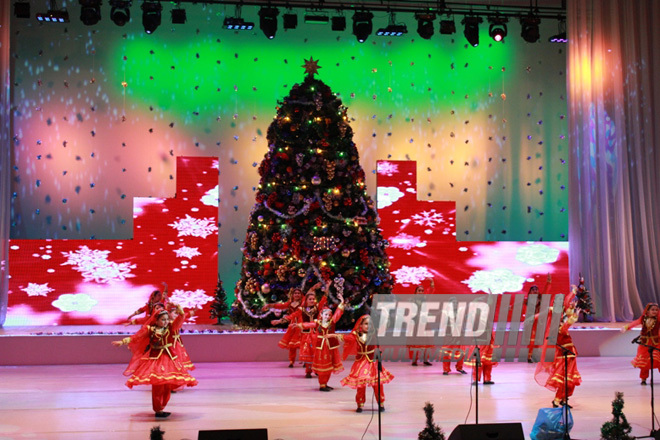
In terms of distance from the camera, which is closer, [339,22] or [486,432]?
[486,432]

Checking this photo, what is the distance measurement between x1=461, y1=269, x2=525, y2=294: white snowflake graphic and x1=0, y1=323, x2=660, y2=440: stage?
92.2 inches

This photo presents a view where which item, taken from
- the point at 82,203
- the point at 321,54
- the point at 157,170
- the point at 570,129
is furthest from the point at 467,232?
the point at 82,203

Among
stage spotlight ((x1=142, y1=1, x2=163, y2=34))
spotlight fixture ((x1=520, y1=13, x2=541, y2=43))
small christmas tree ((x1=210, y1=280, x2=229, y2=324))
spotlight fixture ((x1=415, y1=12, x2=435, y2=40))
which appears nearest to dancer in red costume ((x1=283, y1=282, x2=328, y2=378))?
small christmas tree ((x1=210, y1=280, x2=229, y2=324))

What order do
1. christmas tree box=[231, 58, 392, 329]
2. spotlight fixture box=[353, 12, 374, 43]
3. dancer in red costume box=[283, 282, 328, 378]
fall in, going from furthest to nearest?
1. spotlight fixture box=[353, 12, 374, 43]
2. christmas tree box=[231, 58, 392, 329]
3. dancer in red costume box=[283, 282, 328, 378]

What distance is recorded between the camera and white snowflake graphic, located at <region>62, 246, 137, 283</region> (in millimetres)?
13516

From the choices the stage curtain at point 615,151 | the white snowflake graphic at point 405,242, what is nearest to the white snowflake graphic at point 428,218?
the white snowflake graphic at point 405,242

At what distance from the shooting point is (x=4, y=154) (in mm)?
12953

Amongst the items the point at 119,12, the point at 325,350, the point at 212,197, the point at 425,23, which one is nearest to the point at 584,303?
the point at 425,23

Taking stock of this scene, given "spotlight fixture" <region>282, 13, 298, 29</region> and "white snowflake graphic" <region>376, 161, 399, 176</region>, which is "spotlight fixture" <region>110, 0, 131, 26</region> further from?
"white snowflake graphic" <region>376, 161, 399, 176</region>

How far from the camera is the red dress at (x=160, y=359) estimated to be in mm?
7402

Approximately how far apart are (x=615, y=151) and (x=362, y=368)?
27.3ft

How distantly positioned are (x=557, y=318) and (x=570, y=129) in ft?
21.6

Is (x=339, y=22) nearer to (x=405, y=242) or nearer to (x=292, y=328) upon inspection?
(x=405, y=242)

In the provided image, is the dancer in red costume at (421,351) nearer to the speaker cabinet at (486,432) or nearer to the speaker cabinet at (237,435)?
the speaker cabinet at (486,432)
